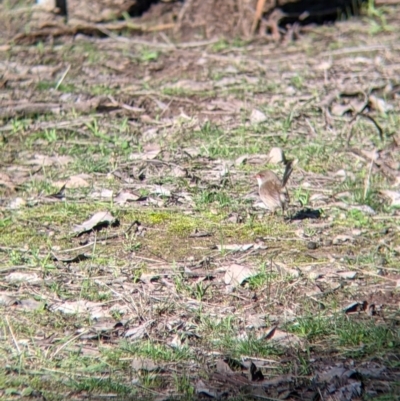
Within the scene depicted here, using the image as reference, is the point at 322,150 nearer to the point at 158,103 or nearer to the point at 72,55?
the point at 158,103

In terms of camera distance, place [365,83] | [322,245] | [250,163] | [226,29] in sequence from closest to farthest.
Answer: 1. [322,245]
2. [250,163]
3. [365,83]
4. [226,29]

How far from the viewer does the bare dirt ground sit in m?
4.02

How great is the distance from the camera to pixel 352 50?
9.41 metres

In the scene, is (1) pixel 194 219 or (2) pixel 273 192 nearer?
(2) pixel 273 192

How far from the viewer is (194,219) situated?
18.7 ft

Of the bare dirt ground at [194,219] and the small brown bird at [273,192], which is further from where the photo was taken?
the small brown bird at [273,192]

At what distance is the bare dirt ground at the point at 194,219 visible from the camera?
4.02 metres

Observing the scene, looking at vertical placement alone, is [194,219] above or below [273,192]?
below

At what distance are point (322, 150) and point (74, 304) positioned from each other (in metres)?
2.94

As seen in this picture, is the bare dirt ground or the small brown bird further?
the small brown bird

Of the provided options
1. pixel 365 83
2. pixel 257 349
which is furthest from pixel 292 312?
pixel 365 83

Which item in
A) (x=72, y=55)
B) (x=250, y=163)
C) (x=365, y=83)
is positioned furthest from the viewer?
(x=72, y=55)

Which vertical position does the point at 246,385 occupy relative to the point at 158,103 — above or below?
above

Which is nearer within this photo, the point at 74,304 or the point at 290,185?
the point at 74,304
